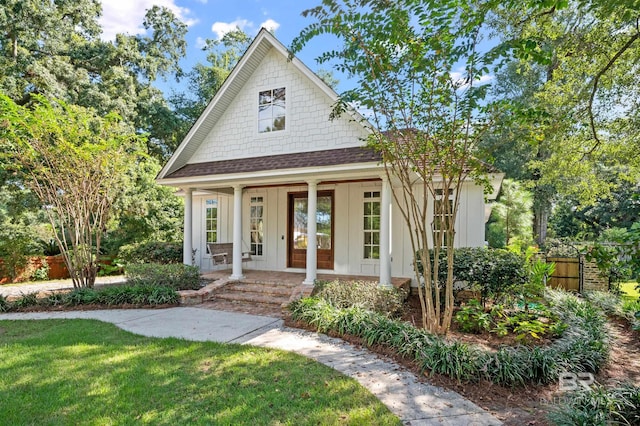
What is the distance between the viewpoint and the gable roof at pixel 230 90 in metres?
8.84

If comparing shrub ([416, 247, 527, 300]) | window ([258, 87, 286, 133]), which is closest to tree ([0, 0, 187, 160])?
window ([258, 87, 286, 133])

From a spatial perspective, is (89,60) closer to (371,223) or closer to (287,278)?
(287,278)

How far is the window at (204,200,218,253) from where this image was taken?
481 inches

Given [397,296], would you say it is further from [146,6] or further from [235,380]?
[146,6]

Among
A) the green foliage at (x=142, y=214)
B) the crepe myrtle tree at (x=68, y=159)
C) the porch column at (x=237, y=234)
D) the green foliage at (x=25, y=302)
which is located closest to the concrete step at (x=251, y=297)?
the porch column at (x=237, y=234)

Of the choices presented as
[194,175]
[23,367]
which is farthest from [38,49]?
[23,367]

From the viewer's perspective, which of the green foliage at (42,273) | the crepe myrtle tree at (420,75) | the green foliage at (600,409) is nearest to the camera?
the green foliage at (600,409)

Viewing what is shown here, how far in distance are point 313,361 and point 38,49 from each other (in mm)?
17561

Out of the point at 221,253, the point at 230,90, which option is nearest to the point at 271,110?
the point at 230,90

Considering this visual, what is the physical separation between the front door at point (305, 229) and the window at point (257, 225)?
1.05m

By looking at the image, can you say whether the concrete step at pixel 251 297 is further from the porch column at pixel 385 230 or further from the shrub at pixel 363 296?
the porch column at pixel 385 230

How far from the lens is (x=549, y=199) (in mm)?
18891

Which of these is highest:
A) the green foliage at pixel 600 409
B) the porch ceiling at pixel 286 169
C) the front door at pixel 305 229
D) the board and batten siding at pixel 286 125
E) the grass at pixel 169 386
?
the board and batten siding at pixel 286 125

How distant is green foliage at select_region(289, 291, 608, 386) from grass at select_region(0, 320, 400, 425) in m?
1.13
